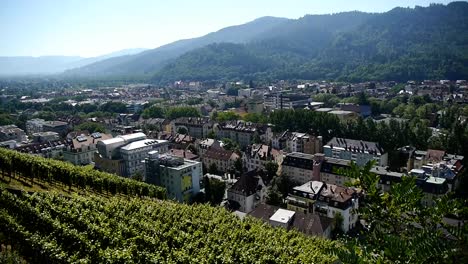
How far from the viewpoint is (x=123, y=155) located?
38.7 meters

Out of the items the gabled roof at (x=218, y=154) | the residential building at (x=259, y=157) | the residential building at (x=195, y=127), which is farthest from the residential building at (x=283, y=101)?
the residential building at (x=259, y=157)

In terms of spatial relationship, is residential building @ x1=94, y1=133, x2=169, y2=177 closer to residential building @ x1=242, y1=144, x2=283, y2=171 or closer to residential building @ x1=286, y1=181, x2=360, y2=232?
residential building @ x1=242, y1=144, x2=283, y2=171

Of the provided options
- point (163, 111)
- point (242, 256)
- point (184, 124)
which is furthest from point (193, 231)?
point (163, 111)

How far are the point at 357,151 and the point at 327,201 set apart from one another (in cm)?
1462

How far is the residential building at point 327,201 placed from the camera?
2722cm

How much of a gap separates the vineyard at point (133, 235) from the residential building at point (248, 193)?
8.66 m

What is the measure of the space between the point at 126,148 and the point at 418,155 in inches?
1239

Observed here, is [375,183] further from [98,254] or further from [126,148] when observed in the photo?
[126,148]

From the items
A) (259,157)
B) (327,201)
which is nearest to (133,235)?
(327,201)

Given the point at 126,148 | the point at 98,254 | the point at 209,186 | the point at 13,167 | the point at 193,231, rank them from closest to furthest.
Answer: the point at 98,254
the point at 193,231
the point at 13,167
the point at 209,186
the point at 126,148

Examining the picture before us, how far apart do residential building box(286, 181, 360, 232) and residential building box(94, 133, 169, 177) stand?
688 inches

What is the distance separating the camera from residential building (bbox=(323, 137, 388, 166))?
3938 centimetres

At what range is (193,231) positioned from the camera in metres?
18.6

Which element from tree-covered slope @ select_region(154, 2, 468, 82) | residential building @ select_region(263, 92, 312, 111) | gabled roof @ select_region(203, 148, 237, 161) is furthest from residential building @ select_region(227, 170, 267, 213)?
tree-covered slope @ select_region(154, 2, 468, 82)
